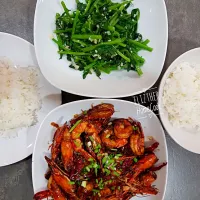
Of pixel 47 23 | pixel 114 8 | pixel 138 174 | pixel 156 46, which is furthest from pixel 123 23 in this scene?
pixel 138 174

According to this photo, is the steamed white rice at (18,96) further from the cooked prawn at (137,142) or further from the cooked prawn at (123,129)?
the cooked prawn at (137,142)

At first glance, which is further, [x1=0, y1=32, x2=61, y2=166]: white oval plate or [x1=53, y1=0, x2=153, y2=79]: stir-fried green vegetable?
[x1=0, y1=32, x2=61, y2=166]: white oval plate

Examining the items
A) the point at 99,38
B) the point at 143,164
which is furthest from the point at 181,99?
the point at 99,38

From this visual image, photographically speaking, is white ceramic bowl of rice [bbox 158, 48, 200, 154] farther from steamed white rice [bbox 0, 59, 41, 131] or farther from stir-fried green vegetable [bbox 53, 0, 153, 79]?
steamed white rice [bbox 0, 59, 41, 131]

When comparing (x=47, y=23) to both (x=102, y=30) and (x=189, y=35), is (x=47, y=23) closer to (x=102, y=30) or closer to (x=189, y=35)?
(x=102, y=30)

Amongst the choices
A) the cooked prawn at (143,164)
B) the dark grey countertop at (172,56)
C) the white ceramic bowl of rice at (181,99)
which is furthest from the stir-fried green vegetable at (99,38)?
the cooked prawn at (143,164)

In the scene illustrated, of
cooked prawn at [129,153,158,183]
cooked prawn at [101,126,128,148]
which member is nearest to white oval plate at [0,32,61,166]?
cooked prawn at [101,126,128,148]
